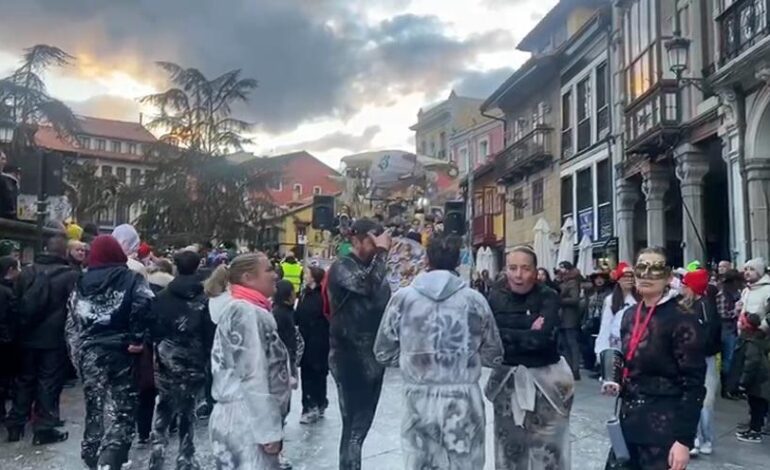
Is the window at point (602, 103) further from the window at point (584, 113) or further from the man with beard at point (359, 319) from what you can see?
the man with beard at point (359, 319)

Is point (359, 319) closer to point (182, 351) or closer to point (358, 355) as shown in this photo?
point (358, 355)

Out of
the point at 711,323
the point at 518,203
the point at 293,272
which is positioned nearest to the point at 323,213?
the point at 293,272

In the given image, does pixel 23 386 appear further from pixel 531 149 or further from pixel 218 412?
pixel 531 149

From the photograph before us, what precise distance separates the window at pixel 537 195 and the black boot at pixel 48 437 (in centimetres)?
2285

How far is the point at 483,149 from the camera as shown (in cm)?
4494

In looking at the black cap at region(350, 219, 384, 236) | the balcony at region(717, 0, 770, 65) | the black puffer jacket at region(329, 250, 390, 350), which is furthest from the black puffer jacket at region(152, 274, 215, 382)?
the balcony at region(717, 0, 770, 65)

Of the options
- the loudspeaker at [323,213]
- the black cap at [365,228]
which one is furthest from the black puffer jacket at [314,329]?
the loudspeaker at [323,213]

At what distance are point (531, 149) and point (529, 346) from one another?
2439 centimetres

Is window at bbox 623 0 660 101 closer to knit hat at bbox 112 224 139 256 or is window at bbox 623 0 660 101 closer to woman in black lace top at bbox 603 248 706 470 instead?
knit hat at bbox 112 224 139 256

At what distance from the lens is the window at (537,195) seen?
28094 mm

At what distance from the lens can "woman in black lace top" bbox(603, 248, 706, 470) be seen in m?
3.76

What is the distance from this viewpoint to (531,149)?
2800cm

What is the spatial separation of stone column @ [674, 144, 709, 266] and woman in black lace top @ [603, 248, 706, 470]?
13.1 m

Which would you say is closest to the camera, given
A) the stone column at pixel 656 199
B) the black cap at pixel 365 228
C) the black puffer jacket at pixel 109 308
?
the black cap at pixel 365 228
